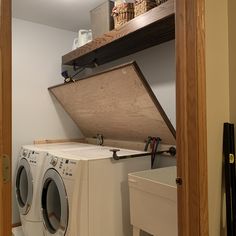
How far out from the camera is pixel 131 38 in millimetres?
2293

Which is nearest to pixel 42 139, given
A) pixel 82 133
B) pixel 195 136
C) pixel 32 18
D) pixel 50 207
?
pixel 82 133

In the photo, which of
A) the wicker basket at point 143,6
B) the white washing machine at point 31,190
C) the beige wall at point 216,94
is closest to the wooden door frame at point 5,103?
the beige wall at point 216,94

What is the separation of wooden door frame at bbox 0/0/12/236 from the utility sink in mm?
999

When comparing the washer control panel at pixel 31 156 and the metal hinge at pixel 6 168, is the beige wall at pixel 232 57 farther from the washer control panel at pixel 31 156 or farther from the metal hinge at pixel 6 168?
the washer control panel at pixel 31 156

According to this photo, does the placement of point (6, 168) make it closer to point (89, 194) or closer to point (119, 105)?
point (89, 194)

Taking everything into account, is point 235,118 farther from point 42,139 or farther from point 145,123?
point 42,139

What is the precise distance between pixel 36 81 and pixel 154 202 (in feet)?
7.23

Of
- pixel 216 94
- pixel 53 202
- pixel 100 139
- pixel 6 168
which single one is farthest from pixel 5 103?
pixel 100 139

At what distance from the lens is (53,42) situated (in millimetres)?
3426

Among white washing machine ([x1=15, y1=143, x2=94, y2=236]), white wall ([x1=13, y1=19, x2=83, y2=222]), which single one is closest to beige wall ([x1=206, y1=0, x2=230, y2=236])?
white washing machine ([x1=15, y1=143, x2=94, y2=236])

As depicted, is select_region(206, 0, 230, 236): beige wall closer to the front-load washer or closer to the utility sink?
the utility sink

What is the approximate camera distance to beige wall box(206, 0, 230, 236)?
3.92 ft

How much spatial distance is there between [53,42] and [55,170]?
186 cm

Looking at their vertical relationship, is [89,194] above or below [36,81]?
below
